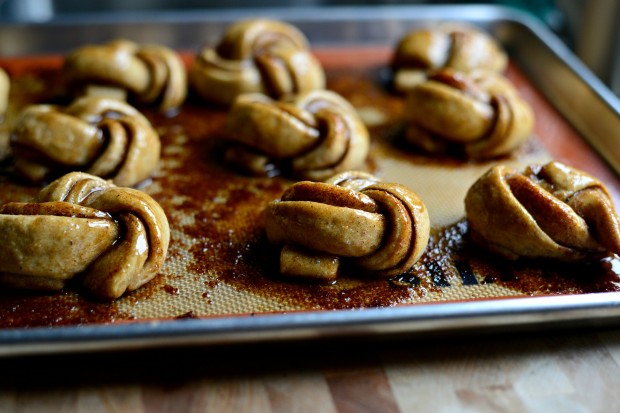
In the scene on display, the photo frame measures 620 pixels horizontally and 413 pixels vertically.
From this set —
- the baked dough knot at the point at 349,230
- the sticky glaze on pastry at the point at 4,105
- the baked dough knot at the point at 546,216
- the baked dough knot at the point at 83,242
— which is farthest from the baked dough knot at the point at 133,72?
the baked dough knot at the point at 546,216

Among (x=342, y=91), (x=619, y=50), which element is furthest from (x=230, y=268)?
(x=619, y=50)

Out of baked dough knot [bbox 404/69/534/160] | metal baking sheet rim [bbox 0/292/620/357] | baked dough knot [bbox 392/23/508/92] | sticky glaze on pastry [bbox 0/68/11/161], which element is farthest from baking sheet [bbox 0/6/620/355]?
sticky glaze on pastry [bbox 0/68/11/161]

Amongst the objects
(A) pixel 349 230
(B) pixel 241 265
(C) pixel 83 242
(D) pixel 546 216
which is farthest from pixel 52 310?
(D) pixel 546 216

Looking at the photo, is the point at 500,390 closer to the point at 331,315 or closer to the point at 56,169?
the point at 331,315

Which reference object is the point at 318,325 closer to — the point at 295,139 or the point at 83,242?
the point at 83,242

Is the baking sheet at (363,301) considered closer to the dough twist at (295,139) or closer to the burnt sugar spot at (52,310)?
the burnt sugar spot at (52,310)
